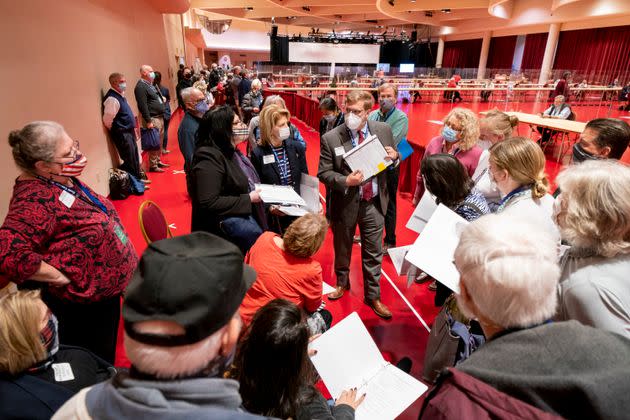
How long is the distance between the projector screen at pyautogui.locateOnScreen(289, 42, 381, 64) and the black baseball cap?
2874cm

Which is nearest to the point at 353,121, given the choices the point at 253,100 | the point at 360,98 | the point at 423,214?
the point at 360,98

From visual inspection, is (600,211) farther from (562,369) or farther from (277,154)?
(277,154)

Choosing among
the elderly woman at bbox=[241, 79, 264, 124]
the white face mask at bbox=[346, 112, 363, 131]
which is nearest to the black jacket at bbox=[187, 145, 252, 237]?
the white face mask at bbox=[346, 112, 363, 131]

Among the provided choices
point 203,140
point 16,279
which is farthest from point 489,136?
point 16,279

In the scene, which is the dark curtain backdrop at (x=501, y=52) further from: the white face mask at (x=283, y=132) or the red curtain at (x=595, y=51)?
the white face mask at (x=283, y=132)

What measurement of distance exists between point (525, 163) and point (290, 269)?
4.42 feet

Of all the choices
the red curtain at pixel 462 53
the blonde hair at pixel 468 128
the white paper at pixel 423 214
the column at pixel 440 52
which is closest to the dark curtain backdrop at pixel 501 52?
the red curtain at pixel 462 53

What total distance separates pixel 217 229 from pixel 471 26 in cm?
2700

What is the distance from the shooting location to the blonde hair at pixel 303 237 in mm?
1932

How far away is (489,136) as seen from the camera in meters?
3.17

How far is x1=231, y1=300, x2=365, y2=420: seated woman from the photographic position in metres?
1.28

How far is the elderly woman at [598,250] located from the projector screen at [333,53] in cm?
2829

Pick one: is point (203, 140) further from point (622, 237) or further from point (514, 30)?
point (514, 30)

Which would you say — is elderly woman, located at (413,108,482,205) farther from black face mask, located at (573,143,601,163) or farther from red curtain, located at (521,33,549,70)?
red curtain, located at (521,33,549,70)
